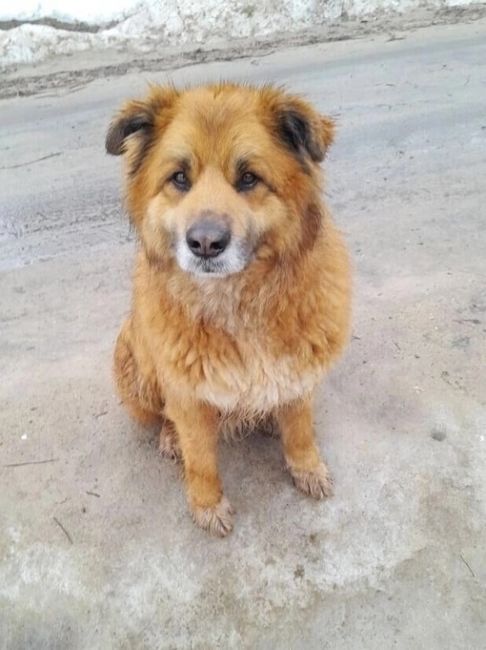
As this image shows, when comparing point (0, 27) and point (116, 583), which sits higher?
point (0, 27)

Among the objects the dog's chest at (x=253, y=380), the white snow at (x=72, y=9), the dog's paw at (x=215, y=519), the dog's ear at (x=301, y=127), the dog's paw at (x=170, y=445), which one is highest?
the white snow at (x=72, y=9)

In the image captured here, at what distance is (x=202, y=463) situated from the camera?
8.98 ft

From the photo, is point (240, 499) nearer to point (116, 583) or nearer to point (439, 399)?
point (116, 583)

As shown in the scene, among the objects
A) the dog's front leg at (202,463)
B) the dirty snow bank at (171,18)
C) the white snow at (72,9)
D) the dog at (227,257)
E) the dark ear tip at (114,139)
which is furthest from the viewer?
the white snow at (72,9)

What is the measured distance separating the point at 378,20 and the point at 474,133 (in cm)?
434

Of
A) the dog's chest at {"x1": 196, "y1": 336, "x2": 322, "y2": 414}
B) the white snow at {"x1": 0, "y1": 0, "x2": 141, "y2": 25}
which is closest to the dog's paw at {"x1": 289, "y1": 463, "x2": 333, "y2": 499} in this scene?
the dog's chest at {"x1": 196, "y1": 336, "x2": 322, "y2": 414}

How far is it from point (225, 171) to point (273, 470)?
5.18ft

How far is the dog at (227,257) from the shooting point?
221 centimetres

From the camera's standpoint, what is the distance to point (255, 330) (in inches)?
95.7

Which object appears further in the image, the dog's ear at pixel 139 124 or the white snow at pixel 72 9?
the white snow at pixel 72 9

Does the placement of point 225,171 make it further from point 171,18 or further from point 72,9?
point 72,9

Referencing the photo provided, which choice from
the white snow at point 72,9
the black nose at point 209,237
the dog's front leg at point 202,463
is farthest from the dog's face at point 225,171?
the white snow at point 72,9

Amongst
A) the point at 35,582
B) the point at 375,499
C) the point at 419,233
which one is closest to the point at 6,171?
the point at 419,233

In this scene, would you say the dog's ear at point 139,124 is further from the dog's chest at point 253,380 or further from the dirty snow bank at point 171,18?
the dirty snow bank at point 171,18
